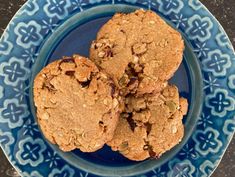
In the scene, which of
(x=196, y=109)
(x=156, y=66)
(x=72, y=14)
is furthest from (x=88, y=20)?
(x=196, y=109)

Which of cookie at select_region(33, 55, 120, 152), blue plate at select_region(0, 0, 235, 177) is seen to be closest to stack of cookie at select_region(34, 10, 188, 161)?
cookie at select_region(33, 55, 120, 152)

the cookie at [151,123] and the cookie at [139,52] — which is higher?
the cookie at [139,52]

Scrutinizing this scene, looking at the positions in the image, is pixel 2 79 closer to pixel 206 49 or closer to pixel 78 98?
pixel 78 98

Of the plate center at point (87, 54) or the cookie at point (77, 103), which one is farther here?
the plate center at point (87, 54)

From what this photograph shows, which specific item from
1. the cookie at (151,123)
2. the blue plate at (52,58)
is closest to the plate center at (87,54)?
the blue plate at (52,58)

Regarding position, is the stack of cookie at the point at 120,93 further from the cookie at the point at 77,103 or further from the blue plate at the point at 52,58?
the blue plate at the point at 52,58
